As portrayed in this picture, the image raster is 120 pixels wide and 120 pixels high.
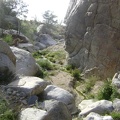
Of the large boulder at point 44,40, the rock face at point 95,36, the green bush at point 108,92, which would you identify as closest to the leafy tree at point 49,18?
the large boulder at point 44,40

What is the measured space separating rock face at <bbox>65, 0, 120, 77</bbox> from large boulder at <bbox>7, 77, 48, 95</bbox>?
7.12 meters

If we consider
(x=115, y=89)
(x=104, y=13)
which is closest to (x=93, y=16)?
(x=104, y=13)

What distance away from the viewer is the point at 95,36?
1677 cm

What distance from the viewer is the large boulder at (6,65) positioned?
9.64 m

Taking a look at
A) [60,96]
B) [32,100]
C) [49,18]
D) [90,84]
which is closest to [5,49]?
[60,96]

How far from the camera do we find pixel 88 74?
16.9 metres

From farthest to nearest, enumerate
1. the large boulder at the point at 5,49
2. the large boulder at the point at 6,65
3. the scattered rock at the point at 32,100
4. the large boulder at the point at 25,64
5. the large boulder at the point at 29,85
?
1. the large boulder at the point at 25,64
2. the large boulder at the point at 5,49
3. the large boulder at the point at 6,65
4. the large boulder at the point at 29,85
5. the scattered rock at the point at 32,100

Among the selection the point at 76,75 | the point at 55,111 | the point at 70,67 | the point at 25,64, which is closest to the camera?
the point at 55,111

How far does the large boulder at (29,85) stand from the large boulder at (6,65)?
1.50 ft

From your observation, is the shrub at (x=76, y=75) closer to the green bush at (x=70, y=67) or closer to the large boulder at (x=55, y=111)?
the green bush at (x=70, y=67)

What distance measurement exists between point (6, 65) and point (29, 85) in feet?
5.23

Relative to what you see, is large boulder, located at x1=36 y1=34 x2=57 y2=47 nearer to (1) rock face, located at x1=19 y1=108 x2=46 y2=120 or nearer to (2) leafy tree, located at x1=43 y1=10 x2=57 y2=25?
(2) leafy tree, located at x1=43 y1=10 x2=57 y2=25

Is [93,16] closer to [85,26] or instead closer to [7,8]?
[85,26]

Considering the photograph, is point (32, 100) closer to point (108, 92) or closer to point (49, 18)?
point (108, 92)
